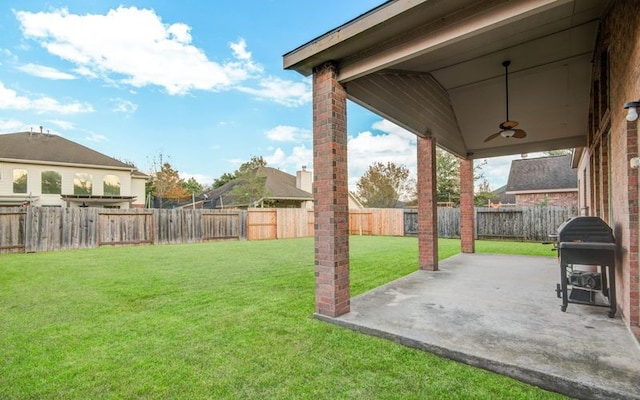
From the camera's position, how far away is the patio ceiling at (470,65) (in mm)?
2875

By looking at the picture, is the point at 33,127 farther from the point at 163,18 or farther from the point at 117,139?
the point at 163,18

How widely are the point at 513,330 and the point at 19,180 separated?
74.8 feet

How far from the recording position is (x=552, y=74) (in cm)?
559

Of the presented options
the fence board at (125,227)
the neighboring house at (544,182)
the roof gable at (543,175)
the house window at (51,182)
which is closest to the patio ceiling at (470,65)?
the fence board at (125,227)

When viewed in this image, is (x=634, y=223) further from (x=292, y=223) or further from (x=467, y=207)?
(x=292, y=223)

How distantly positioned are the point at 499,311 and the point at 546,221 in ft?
38.7

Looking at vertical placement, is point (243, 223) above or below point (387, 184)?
below

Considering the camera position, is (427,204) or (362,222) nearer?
(427,204)

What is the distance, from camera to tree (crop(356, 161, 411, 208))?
2984 cm

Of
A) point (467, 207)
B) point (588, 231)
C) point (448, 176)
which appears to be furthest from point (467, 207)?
point (448, 176)

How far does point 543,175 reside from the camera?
784 inches

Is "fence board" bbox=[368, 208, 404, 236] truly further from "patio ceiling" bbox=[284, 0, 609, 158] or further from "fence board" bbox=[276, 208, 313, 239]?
"patio ceiling" bbox=[284, 0, 609, 158]

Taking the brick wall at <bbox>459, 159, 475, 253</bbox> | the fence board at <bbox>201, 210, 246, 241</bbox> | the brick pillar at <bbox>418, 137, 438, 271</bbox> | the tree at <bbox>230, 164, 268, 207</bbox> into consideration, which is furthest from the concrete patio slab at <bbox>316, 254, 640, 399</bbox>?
the tree at <bbox>230, 164, 268, 207</bbox>

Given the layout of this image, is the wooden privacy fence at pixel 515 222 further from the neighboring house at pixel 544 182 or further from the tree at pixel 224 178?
the tree at pixel 224 178
